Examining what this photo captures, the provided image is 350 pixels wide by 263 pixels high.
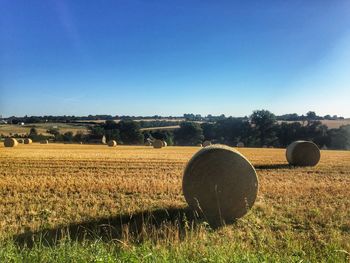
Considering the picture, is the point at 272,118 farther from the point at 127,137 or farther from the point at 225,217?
the point at 225,217

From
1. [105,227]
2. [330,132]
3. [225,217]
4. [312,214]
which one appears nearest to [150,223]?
[105,227]

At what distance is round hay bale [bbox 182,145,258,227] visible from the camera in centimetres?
1001

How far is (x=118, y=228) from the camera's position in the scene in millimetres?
8852

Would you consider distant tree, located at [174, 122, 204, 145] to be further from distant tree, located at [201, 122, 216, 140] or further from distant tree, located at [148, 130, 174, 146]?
distant tree, located at [201, 122, 216, 140]

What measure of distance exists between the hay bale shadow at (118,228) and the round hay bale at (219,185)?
43cm

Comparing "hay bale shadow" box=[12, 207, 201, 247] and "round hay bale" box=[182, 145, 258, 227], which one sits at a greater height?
"round hay bale" box=[182, 145, 258, 227]

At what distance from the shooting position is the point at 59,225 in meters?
9.07

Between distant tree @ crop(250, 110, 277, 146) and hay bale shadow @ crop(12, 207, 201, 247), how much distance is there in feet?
267

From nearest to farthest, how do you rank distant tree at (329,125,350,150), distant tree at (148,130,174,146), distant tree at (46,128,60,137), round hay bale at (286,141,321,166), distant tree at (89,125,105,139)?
round hay bale at (286,141,321,166) < distant tree at (329,125,350,150) < distant tree at (89,125,105,139) < distant tree at (46,128,60,137) < distant tree at (148,130,174,146)

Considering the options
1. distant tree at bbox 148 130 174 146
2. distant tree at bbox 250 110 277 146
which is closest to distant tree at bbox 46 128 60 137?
distant tree at bbox 148 130 174 146

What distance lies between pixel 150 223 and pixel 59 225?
1980 mm

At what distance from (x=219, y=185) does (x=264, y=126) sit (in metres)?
85.4

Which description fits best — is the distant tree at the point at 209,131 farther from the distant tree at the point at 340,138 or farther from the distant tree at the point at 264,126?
the distant tree at the point at 340,138

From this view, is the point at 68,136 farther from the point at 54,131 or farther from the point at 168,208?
the point at 168,208
